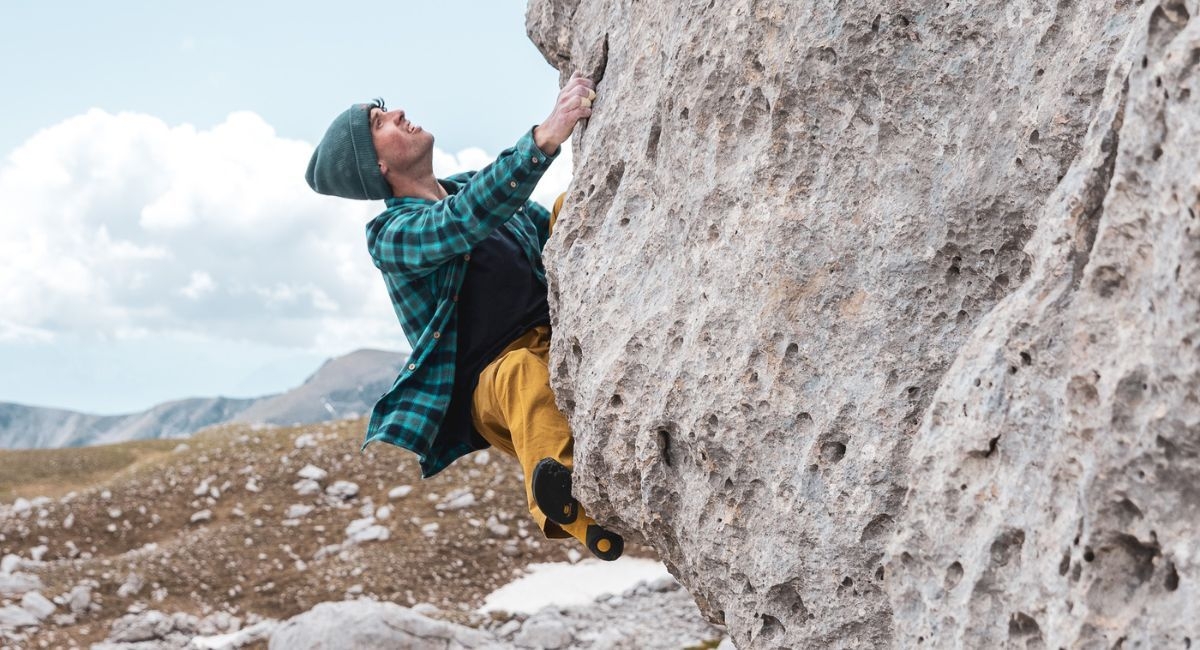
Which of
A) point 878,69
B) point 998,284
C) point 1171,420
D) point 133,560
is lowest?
point 133,560

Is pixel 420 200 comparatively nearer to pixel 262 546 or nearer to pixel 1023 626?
→ pixel 1023 626

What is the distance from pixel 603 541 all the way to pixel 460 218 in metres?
2.67

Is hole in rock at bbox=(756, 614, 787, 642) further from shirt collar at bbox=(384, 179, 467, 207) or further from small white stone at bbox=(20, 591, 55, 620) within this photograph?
small white stone at bbox=(20, 591, 55, 620)

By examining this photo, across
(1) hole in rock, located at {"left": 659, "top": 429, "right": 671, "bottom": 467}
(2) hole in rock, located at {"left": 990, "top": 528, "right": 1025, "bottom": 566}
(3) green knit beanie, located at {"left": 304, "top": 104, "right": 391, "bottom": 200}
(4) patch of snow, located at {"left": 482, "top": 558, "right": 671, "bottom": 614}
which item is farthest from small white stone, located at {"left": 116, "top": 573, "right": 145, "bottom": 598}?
(2) hole in rock, located at {"left": 990, "top": 528, "right": 1025, "bottom": 566}

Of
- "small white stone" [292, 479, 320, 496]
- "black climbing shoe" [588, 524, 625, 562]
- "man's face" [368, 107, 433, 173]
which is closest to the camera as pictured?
"black climbing shoe" [588, 524, 625, 562]

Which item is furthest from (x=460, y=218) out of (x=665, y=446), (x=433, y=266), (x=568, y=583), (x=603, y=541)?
(x=568, y=583)

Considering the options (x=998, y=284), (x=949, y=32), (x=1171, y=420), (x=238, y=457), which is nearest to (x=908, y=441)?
(x=998, y=284)

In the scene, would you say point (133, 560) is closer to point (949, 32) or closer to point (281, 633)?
point (281, 633)

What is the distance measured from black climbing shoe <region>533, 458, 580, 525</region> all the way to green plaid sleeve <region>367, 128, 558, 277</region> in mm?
1806

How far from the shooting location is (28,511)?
78.8 ft

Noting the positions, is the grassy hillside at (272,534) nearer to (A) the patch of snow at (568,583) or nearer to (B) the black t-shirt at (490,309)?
(A) the patch of snow at (568,583)

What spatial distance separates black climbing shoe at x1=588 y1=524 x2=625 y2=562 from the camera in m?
7.46

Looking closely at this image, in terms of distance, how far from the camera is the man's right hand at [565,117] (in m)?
7.43

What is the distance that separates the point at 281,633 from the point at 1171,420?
48.3 feet
